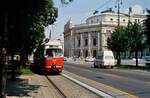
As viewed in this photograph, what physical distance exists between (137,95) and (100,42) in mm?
150135

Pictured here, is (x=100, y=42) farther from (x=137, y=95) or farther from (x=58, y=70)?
(x=137, y=95)

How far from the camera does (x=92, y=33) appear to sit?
174125 mm

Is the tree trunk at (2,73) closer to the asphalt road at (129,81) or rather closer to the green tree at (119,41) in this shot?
the asphalt road at (129,81)

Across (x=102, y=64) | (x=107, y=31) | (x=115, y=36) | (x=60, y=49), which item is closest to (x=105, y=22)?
(x=107, y=31)

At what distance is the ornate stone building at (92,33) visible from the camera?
543 feet

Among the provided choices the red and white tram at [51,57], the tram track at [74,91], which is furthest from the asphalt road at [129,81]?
the red and white tram at [51,57]

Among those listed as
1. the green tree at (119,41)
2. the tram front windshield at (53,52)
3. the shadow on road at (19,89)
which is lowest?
the shadow on road at (19,89)

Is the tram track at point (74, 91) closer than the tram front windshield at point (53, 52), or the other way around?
the tram track at point (74, 91)

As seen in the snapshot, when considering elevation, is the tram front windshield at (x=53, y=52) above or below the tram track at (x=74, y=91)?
above

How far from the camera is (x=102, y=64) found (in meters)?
58.3

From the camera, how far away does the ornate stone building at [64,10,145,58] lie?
165625 millimetres

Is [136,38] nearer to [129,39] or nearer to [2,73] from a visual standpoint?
[129,39]

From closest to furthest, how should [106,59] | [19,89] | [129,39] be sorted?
1. [19,89]
2. [106,59]
3. [129,39]

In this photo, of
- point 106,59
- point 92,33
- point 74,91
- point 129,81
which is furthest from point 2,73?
point 92,33
